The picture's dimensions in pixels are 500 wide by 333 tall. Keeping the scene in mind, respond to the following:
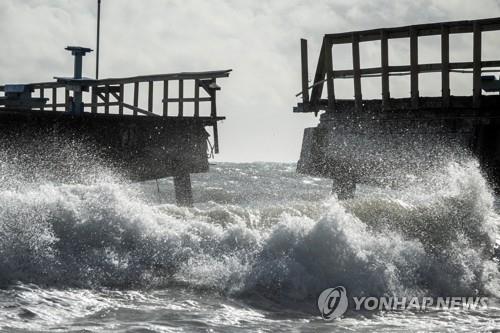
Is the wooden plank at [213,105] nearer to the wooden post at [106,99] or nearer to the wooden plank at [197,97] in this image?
the wooden plank at [197,97]

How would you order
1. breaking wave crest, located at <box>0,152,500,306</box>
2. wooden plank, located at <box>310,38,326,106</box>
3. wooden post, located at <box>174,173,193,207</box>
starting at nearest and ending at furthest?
breaking wave crest, located at <box>0,152,500,306</box> → wooden plank, located at <box>310,38,326,106</box> → wooden post, located at <box>174,173,193,207</box>

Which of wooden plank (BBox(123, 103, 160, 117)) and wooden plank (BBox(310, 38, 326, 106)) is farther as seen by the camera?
wooden plank (BBox(123, 103, 160, 117))

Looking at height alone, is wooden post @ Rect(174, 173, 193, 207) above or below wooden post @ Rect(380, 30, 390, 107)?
below

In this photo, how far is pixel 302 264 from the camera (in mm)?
10398

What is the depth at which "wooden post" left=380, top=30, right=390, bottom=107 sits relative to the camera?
14891 millimetres

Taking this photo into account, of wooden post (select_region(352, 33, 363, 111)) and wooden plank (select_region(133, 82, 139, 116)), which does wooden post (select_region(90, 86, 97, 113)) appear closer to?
wooden plank (select_region(133, 82, 139, 116))

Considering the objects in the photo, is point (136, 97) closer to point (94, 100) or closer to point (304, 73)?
point (94, 100)

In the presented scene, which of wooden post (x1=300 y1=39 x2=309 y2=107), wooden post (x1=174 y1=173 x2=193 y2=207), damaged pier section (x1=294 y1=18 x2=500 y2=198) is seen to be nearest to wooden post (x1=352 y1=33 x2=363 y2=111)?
damaged pier section (x1=294 y1=18 x2=500 y2=198)

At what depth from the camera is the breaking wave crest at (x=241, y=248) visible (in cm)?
998

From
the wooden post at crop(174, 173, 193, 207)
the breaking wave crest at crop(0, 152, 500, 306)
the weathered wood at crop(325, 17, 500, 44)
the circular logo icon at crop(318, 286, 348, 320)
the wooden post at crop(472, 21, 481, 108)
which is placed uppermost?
the weathered wood at crop(325, 17, 500, 44)

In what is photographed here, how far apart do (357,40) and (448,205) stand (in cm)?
409

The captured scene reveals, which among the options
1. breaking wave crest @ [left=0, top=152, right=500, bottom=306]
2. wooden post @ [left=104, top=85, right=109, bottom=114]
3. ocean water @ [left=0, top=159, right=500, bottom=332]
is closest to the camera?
ocean water @ [left=0, top=159, right=500, bottom=332]

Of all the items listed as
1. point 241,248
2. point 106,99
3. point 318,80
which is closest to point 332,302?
point 241,248

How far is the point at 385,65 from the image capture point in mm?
14891
